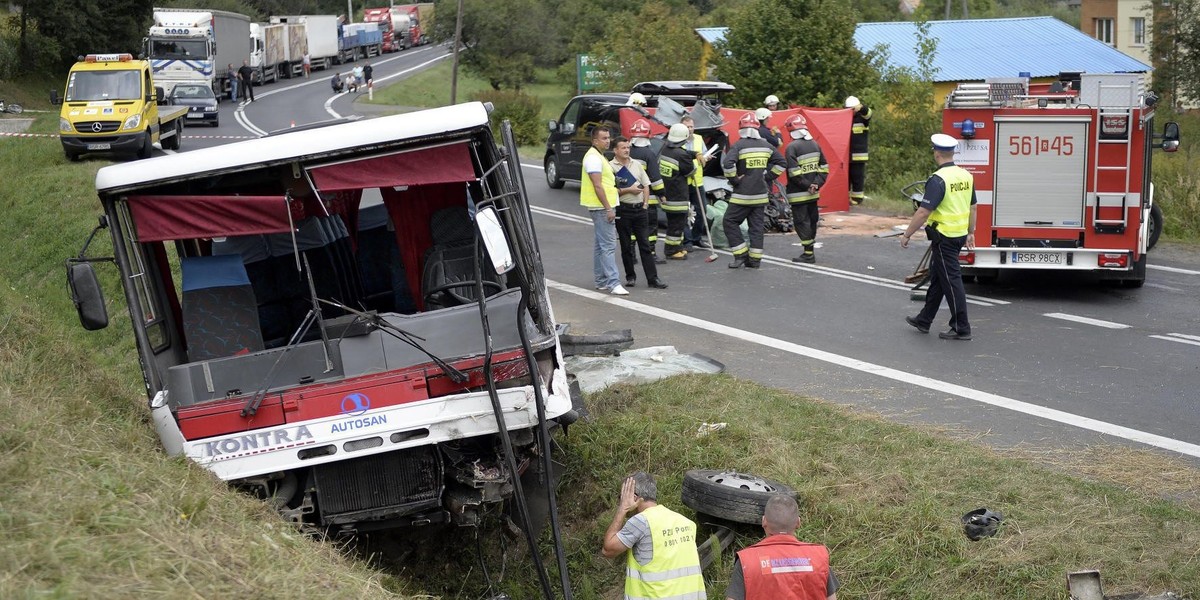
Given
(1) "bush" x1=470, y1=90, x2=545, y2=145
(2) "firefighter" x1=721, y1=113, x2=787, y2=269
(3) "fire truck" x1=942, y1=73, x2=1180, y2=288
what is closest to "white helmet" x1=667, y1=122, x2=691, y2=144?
(2) "firefighter" x1=721, y1=113, x2=787, y2=269

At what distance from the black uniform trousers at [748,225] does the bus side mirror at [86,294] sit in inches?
365

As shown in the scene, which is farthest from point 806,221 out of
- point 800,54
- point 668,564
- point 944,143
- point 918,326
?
point 800,54

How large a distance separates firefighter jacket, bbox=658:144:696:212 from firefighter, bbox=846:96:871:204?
547 cm

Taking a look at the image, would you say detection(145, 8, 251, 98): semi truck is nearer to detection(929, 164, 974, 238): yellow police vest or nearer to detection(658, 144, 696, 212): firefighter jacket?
detection(658, 144, 696, 212): firefighter jacket

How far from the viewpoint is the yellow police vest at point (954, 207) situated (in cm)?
1066

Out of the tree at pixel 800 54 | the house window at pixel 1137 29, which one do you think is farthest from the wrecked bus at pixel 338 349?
the house window at pixel 1137 29

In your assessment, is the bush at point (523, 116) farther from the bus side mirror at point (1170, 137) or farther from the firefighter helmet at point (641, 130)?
the bus side mirror at point (1170, 137)

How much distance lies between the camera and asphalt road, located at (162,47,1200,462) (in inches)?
338

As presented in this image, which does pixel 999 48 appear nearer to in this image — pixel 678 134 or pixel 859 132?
pixel 859 132

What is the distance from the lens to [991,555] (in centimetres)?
621

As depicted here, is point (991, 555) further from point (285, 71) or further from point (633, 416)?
point (285, 71)

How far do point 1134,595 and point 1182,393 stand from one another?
396 cm

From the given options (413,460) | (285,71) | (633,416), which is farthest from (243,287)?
(285,71)

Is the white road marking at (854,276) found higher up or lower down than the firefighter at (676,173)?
lower down
